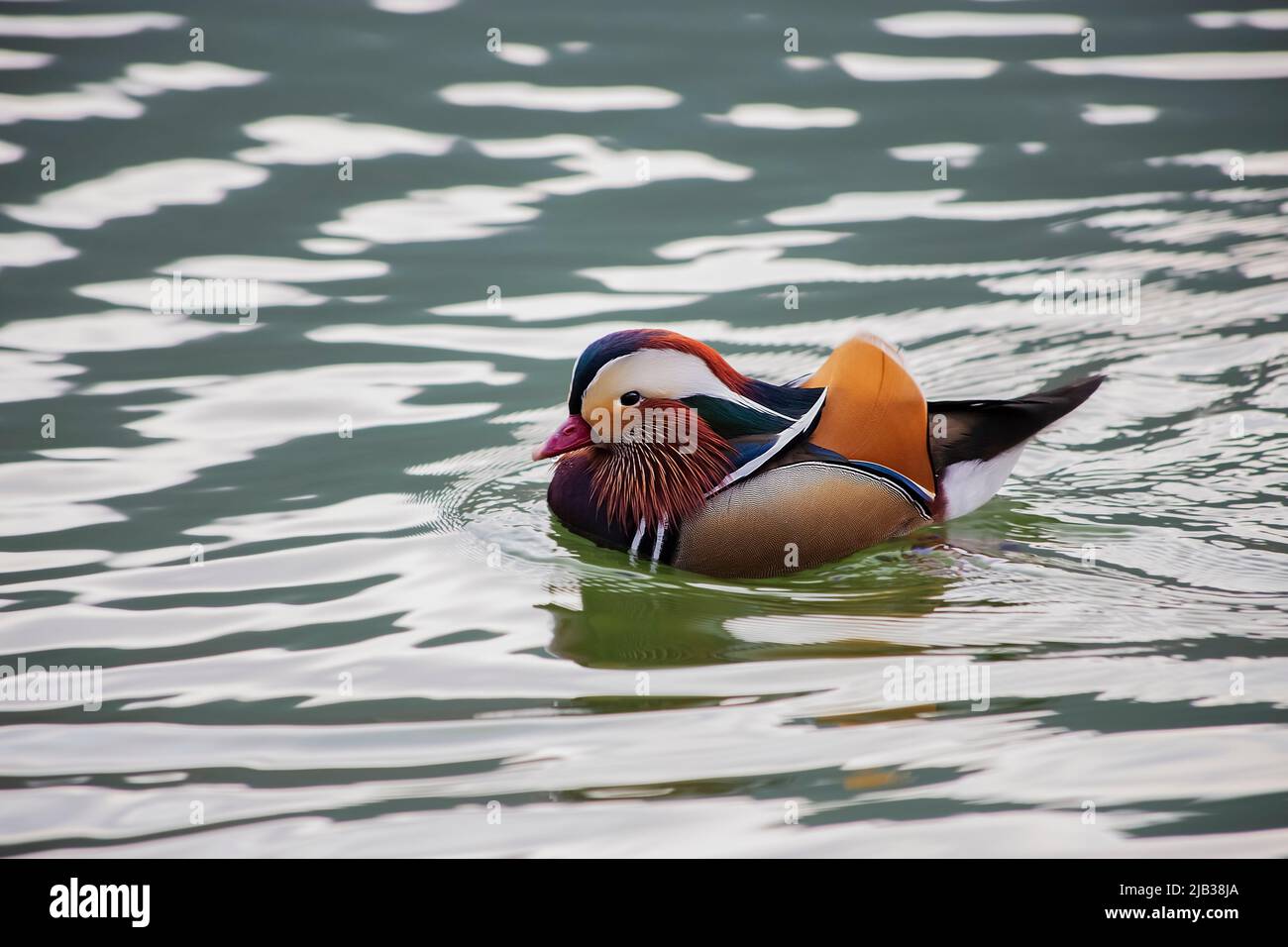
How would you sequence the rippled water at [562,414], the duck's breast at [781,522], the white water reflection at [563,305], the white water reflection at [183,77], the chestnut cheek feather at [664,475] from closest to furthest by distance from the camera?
the rippled water at [562,414], the duck's breast at [781,522], the chestnut cheek feather at [664,475], the white water reflection at [563,305], the white water reflection at [183,77]

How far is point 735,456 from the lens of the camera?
229 inches

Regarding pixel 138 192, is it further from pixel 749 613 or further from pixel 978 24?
pixel 978 24

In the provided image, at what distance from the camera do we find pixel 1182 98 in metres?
11.6

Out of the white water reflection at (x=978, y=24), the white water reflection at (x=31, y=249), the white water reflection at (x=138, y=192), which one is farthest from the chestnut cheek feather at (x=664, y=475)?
the white water reflection at (x=978, y=24)

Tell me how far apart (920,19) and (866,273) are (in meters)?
4.79

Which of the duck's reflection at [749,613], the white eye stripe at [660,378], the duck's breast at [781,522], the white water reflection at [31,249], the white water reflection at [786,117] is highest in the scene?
the white water reflection at [786,117]

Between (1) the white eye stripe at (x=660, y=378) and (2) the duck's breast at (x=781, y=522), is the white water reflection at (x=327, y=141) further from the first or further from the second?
(2) the duck's breast at (x=781, y=522)

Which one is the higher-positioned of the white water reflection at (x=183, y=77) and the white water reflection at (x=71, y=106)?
the white water reflection at (x=183, y=77)

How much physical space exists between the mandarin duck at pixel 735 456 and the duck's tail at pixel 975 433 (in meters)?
0.09

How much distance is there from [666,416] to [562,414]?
1.80m

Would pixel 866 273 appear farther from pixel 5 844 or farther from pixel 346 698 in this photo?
pixel 5 844

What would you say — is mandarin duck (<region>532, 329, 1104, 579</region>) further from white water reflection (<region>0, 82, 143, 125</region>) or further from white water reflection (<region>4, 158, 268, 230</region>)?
white water reflection (<region>0, 82, 143, 125</region>)

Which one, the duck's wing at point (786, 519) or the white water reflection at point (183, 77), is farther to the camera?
the white water reflection at point (183, 77)

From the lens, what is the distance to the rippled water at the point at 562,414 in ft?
14.6
